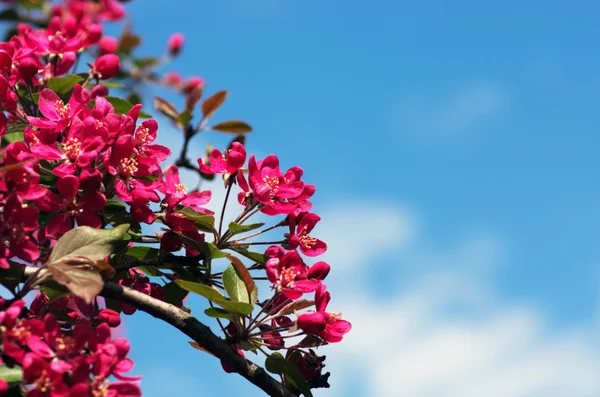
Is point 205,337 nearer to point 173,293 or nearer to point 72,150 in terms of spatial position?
point 173,293

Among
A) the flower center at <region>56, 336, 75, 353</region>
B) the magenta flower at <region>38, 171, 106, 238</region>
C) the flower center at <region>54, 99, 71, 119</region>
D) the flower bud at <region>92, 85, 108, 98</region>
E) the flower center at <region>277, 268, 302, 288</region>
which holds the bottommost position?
the flower center at <region>56, 336, 75, 353</region>

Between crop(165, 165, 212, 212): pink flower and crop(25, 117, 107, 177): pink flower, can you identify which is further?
crop(165, 165, 212, 212): pink flower

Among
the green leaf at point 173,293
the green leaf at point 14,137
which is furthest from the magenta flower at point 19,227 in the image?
the green leaf at point 14,137

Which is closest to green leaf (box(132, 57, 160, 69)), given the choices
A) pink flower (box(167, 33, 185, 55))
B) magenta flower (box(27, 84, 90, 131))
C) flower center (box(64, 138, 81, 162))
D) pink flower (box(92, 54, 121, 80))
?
pink flower (box(167, 33, 185, 55))

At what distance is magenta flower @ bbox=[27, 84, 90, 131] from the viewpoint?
78.4 inches

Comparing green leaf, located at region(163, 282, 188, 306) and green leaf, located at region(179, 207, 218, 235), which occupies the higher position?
green leaf, located at region(179, 207, 218, 235)

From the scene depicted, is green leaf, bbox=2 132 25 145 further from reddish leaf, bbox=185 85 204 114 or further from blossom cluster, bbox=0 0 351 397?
reddish leaf, bbox=185 85 204 114

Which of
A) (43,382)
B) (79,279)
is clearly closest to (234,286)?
(79,279)

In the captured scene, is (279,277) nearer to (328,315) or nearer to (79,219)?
(328,315)

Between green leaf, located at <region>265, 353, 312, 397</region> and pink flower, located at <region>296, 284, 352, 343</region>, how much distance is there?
113 mm

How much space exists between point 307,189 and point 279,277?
31 cm

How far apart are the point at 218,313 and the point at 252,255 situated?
185 millimetres


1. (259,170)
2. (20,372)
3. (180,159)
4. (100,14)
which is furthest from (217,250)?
(100,14)

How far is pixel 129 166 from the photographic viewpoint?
1.93 metres
